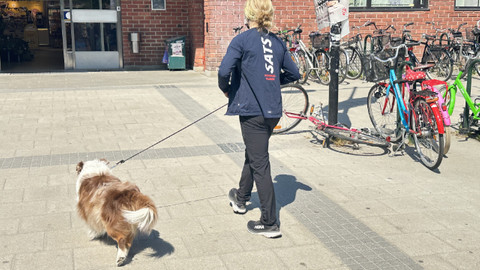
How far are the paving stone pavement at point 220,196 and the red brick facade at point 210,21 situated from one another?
4.42m

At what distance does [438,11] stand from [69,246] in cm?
1340

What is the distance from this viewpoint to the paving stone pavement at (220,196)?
3.96 meters

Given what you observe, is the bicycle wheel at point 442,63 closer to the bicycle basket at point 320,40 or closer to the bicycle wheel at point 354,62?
the bicycle wheel at point 354,62

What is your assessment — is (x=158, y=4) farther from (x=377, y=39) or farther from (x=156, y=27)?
(x=377, y=39)

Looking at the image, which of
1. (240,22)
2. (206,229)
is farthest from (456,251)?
(240,22)

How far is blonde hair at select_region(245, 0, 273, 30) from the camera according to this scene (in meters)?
4.11

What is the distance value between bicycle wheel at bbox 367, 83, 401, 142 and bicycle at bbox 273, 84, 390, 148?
249 mm

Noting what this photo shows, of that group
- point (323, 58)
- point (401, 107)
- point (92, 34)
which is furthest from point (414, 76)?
point (92, 34)

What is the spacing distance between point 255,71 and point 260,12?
0.45m

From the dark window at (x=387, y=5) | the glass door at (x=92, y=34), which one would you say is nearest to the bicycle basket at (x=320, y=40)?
the dark window at (x=387, y=5)

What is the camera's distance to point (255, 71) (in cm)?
412

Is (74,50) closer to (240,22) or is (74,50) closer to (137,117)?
(240,22)

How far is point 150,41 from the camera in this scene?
15.2 metres

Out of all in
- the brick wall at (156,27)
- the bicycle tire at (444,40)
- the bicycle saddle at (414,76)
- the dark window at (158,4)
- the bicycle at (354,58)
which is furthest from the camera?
the dark window at (158,4)
